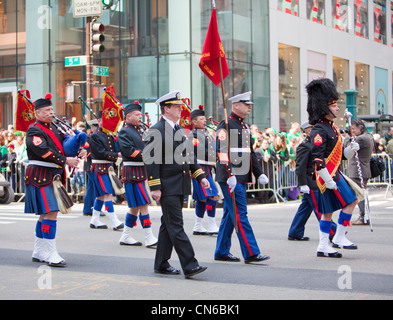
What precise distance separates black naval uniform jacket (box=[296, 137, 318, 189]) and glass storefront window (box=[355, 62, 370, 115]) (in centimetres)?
2759

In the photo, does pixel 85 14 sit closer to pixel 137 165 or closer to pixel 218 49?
pixel 137 165

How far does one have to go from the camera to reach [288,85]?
30.5 metres

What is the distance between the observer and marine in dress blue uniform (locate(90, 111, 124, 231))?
468 inches

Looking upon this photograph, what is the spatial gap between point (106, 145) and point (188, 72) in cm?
1324

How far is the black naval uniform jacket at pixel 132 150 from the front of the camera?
9641 mm

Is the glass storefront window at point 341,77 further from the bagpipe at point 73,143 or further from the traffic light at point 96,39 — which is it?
the bagpipe at point 73,143

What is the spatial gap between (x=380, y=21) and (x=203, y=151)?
3103 centimetres

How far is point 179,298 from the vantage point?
617 centimetres

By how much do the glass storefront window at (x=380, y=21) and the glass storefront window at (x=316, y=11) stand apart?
718cm

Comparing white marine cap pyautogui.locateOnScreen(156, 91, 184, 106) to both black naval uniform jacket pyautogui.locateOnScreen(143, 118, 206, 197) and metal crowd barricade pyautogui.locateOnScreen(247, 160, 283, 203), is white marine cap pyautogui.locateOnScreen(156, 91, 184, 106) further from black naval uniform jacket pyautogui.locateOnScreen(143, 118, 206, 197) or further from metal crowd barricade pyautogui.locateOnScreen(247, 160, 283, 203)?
metal crowd barricade pyautogui.locateOnScreen(247, 160, 283, 203)

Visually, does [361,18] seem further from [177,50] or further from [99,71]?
[99,71]

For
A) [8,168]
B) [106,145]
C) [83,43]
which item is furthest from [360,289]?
[83,43]

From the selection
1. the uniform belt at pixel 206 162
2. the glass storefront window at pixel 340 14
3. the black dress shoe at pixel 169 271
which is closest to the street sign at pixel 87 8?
the uniform belt at pixel 206 162

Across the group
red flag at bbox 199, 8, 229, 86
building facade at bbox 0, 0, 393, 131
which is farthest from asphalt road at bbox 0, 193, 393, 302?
building facade at bbox 0, 0, 393, 131
